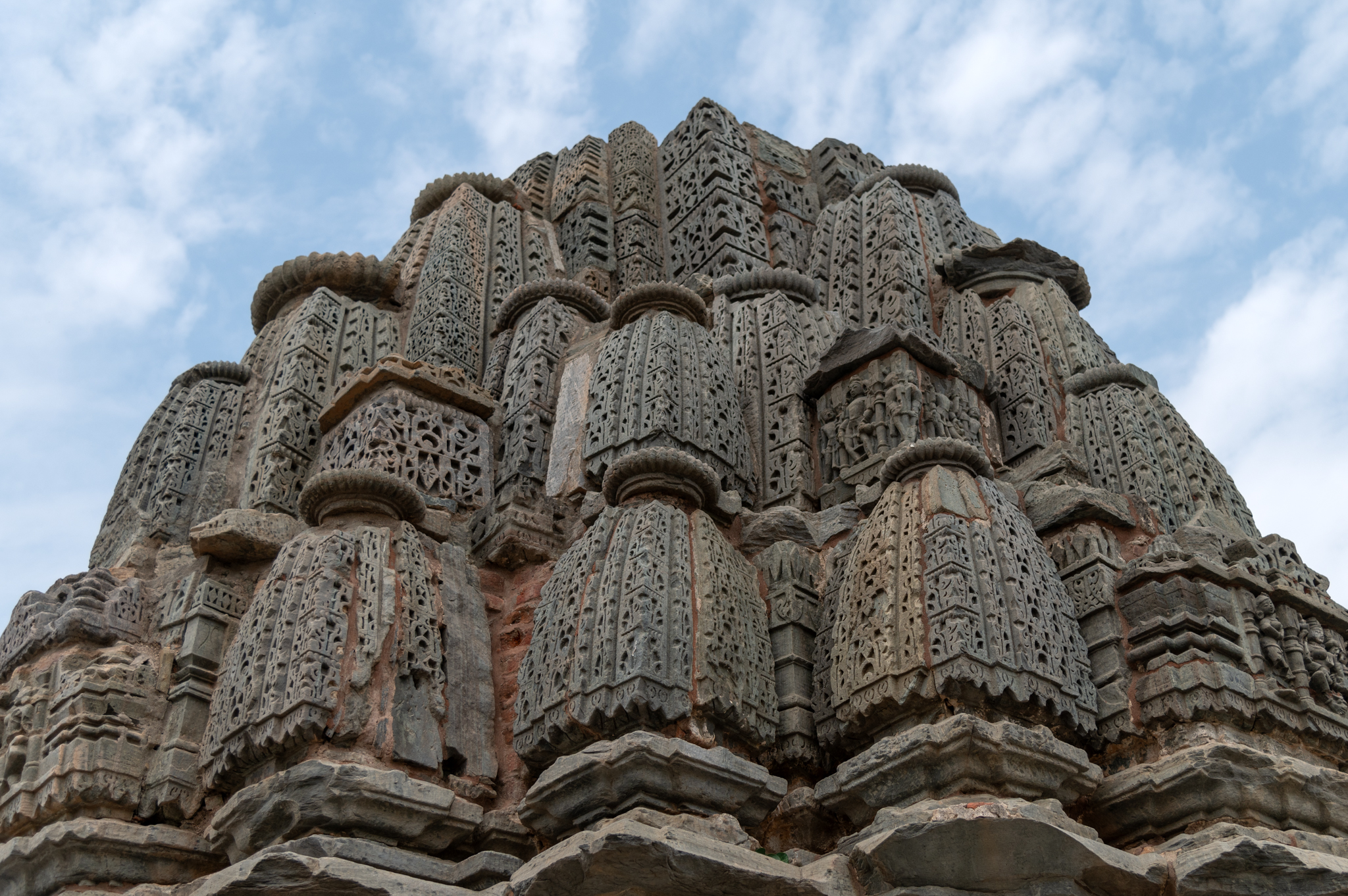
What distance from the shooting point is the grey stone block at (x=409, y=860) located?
5883 mm

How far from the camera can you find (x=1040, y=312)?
32.0 ft

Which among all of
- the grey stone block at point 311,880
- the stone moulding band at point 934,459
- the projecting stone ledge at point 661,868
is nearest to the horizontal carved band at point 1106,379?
the stone moulding band at point 934,459

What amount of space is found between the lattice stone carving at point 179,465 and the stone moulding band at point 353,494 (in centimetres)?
201

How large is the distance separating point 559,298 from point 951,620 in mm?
4884

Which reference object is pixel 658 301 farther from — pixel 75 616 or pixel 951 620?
pixel 75 616

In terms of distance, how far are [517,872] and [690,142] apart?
8780 millimetres

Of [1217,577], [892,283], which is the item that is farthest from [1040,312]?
[1217,577]

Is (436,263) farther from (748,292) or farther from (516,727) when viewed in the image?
(516,727)

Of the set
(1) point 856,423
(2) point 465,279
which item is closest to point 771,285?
(1) point 856,423

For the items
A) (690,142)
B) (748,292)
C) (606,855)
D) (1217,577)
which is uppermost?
(690,142)

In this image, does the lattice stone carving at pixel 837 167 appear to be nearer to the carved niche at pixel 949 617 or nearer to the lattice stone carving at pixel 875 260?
the lattice stone carving at pixel 875 260

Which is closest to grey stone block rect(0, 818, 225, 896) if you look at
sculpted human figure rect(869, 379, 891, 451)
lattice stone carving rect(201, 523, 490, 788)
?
lattice stone carving rect(201, 523, 490, 788)

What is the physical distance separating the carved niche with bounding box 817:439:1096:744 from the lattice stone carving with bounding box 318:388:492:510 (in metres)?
2.83

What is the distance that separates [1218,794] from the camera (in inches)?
232
